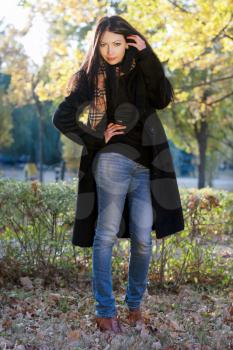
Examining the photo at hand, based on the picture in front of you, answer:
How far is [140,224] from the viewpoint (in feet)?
9.73

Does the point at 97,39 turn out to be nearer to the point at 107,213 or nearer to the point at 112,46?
the point at 112,46

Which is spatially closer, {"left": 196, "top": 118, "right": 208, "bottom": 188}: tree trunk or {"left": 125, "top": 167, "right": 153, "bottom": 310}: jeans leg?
{"left": 125, "top": 167, "right": 153, "bottom": 310}: jeans leg

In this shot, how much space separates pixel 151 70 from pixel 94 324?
1518 mm

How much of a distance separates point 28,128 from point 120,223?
4026 centimetres

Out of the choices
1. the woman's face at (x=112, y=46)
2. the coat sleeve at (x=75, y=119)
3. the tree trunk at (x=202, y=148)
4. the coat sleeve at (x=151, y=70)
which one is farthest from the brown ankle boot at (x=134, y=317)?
the tree trunk at (x=202, y=148)

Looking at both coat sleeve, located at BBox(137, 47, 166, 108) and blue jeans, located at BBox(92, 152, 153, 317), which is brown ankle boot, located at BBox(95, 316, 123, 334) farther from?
coat sleeve, located at BBox(137, 47, 166, 108)

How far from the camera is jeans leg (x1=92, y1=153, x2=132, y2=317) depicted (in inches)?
114

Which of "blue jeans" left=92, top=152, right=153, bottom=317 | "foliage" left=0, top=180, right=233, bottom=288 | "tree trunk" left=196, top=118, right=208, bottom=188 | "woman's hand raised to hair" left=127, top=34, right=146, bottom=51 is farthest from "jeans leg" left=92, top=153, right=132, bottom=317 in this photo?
"tree trunk" left=196, top=118, right=208, bottom=188

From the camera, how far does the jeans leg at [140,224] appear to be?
2967mm

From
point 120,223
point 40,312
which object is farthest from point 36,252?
point 120,223

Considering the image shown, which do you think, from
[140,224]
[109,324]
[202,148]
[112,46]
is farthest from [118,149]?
[202,148]

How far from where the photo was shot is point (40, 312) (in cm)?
341

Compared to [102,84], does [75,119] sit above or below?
below

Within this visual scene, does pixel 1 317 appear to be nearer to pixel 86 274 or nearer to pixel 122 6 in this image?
pixel 86 274
